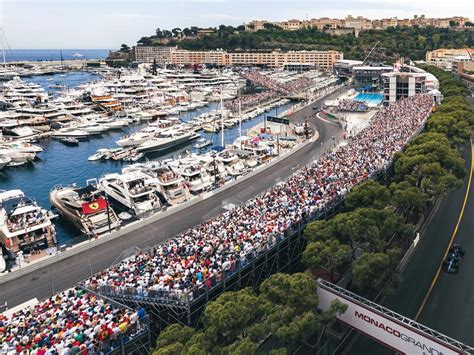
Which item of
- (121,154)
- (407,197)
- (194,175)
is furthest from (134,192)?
(121,154)

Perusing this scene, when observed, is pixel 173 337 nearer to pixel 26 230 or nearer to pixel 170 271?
pixel 170 271

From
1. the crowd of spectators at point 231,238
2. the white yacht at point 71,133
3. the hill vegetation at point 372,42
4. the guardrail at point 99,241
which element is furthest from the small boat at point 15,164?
the hill vegetation at point 372,42

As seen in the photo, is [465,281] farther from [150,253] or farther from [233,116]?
[233,116]

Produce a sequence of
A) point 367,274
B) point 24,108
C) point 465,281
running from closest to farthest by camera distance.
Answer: point 367,274
point 465,281
point 24,108

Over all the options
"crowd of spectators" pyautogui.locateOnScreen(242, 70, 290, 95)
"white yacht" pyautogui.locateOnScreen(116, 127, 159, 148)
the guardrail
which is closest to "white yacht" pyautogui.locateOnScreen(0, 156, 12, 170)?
"white yacht" pyautogui.locateOnScreen(116, 127, 159, 148)

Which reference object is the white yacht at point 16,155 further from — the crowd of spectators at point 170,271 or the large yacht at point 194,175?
the crowd of spectators at point 170,271

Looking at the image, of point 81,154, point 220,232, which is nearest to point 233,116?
point 81,154
